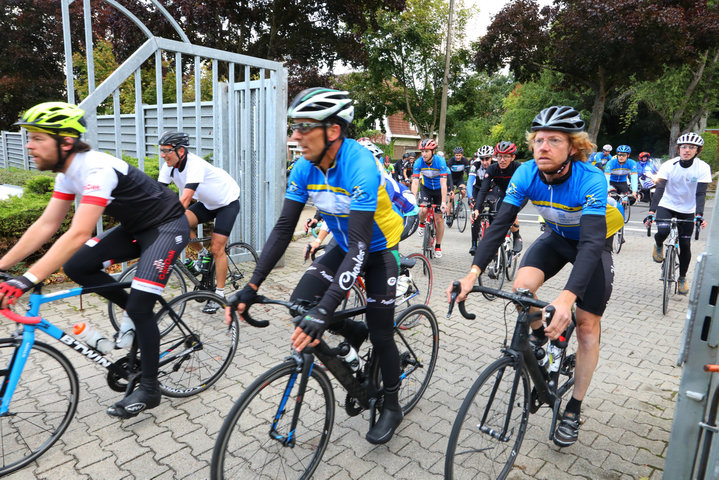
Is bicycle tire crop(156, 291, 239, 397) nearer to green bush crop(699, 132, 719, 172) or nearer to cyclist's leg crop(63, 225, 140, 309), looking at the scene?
cyclist's leg crop(63, 225, 140, 309)

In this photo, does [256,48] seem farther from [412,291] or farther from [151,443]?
[151,443]

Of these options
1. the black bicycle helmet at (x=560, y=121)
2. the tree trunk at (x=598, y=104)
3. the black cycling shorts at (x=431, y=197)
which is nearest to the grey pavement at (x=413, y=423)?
the black bicycle helmet at (x=560, y=121)

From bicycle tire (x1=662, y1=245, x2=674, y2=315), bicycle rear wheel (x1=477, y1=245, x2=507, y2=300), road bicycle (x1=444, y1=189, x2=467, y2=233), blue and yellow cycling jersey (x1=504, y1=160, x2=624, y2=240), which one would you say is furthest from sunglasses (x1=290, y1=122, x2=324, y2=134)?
road bicycle (x1=444, y1=189, x2=467, y2=233)

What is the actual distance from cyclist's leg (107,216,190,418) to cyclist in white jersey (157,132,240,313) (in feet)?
6.31

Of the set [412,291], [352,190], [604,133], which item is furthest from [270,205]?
[604,133]

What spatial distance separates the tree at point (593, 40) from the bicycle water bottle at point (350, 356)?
18440mm

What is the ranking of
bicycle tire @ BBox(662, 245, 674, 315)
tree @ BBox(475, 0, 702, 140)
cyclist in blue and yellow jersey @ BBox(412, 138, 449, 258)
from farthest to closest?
tree @ BBox(475, 0, 702, 140)
cyclist in blue and yellow jersey @ BBox(412, 138, 449, 258)
bicycle tire @ BBox(662, 245, 674, 315)

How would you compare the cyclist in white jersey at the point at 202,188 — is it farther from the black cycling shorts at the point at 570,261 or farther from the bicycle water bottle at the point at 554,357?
the bicycle water bottle at the point at 554,357

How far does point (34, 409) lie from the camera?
336cm

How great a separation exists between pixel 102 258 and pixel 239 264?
4.32 m

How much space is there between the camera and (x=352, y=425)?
3400 millimetres

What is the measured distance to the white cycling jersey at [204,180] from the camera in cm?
532

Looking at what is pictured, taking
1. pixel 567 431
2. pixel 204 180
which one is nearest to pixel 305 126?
pixel 567 431

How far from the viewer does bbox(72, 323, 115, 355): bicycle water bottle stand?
10.3ft
